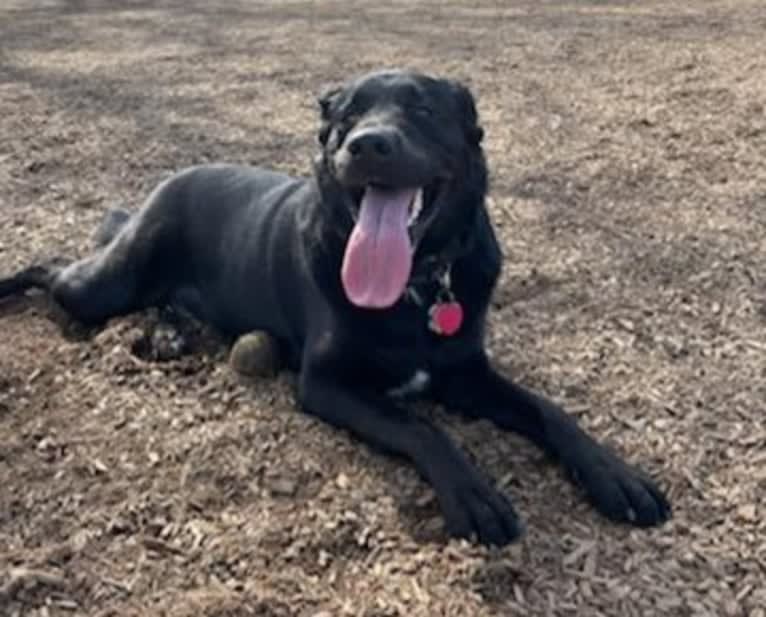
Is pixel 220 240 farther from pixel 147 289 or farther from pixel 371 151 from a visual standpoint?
pixel 371 151

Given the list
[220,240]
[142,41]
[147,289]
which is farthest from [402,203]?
[142,41]

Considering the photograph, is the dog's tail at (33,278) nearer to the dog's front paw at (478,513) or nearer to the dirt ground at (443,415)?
the dirt ground at (443,415)

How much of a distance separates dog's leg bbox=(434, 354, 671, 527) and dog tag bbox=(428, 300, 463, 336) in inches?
5.4

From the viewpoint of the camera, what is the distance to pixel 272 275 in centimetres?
389

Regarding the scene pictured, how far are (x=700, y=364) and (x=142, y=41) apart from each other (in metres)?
7.43

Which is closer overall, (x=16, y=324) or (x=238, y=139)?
(x=16, y=324)

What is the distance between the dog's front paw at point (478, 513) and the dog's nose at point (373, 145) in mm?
873

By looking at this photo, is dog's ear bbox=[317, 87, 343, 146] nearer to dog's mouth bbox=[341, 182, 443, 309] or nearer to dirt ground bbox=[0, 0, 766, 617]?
dog's mouth bbox=[341, 182, 443, 309]

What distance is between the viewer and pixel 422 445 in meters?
3.12

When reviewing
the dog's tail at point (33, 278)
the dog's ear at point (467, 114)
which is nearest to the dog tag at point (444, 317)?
the dog's ear at point (467, 114)

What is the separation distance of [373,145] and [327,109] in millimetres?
516

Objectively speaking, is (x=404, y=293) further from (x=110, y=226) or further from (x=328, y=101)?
(x=110, y=226)

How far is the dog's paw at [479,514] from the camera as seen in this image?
2877mm

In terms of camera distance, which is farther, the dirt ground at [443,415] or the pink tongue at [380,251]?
the pink tongue at [380,251]
